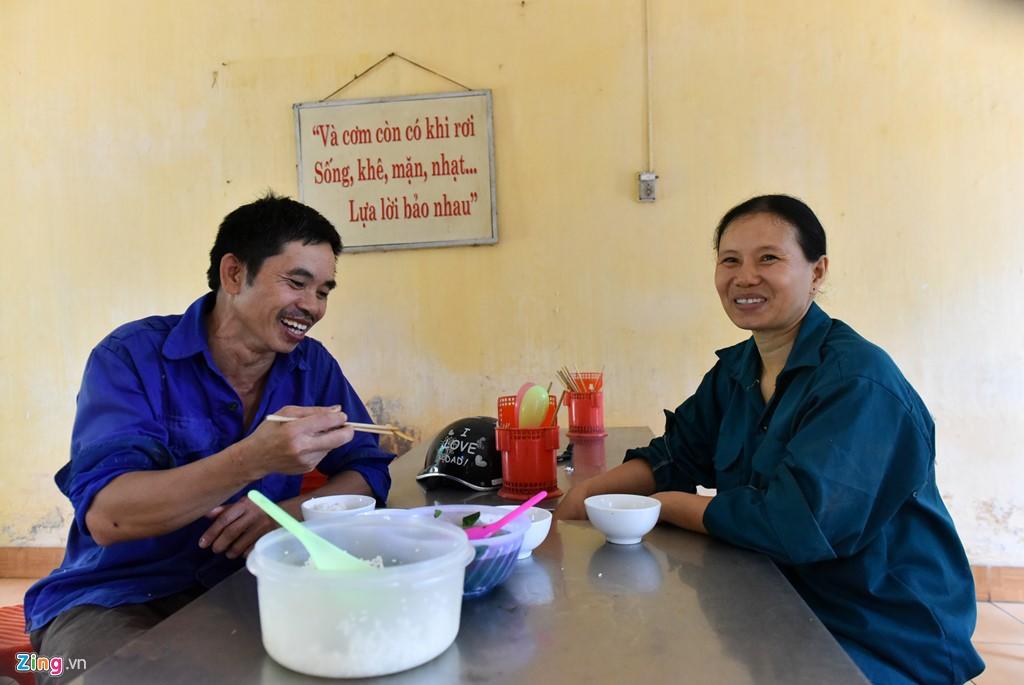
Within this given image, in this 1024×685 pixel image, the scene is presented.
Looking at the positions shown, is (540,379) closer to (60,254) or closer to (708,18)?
(708,18)

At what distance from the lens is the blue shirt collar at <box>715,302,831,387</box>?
1154 millimetres

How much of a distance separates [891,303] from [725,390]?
5.24 feet

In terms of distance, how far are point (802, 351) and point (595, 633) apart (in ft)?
2.24

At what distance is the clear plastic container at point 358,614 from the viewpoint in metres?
0.62

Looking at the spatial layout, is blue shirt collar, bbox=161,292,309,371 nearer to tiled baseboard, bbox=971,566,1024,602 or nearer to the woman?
the woman

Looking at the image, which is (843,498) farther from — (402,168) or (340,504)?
(402,168)

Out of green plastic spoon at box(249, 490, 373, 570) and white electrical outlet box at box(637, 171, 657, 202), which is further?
white electrical outlet box at box(637, 171, 657, 202)

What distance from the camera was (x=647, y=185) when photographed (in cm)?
268

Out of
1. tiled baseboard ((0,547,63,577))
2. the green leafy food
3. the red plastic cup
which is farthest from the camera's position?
tiled baseboard ((0,547,63,577))

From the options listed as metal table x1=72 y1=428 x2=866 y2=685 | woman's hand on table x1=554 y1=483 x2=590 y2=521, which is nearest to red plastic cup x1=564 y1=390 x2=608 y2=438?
woman's hand on table x1=554 y1=483 x2=590 y2=521

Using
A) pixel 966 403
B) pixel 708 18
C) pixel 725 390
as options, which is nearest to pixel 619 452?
pixel 725 390

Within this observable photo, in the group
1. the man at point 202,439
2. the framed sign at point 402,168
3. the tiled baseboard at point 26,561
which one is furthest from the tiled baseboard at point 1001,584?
the tiled baseboard at point 26,561

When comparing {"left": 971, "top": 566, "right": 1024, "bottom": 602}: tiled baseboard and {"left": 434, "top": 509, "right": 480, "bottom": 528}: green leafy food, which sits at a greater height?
{"left": 434, "top": 509, "right": 480, "bottom": 528}: green leafy food

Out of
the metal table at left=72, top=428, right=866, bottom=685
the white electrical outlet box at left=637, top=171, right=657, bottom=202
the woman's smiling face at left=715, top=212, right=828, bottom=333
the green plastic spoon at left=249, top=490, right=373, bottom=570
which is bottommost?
the metal table at left=72, top=428, right=866, bottom=685
